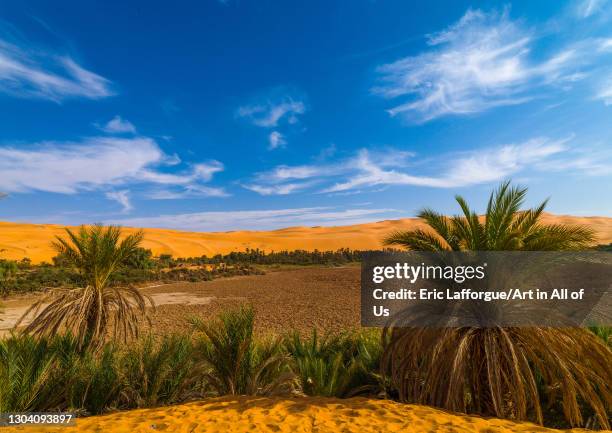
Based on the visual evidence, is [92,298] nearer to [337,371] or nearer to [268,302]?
[337,371]

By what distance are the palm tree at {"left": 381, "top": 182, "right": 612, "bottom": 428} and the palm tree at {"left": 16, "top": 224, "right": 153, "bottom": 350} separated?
17.9 feet

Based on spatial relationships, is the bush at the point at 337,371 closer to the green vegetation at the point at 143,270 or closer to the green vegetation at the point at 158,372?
the green vegetation at the point at 158,372

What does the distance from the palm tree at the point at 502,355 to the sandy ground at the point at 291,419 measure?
0.42 metres

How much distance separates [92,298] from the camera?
24.6 ft

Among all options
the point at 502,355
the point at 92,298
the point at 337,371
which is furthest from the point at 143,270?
the point at 502,355

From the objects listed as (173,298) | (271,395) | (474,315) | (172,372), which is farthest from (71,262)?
(173,298)

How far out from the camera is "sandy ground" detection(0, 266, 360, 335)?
51.1 feet

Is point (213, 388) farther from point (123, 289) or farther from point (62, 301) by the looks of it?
Answer: point (62, 301)

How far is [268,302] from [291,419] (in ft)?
54.8

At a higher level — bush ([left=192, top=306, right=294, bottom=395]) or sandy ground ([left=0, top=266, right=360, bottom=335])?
bush ([left=192, top=306, right=294, bottom=395])

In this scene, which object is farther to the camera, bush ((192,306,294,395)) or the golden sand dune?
the golden sand dune

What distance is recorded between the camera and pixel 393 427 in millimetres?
5055

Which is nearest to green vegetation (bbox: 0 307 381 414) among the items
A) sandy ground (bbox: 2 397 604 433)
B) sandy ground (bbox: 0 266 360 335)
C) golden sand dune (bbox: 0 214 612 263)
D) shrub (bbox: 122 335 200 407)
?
shrub (bbox: 122 335 200 407)

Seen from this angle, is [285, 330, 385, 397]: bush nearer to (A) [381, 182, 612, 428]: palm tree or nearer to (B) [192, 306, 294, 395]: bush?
(B) [192, 306, 294, 395]: bush
